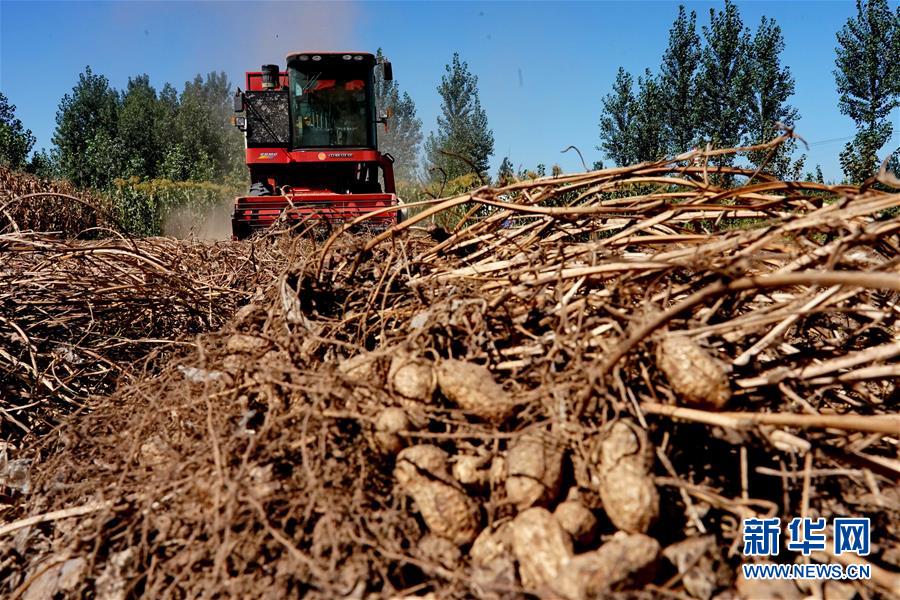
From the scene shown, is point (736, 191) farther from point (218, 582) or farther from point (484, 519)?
point (218, 582)

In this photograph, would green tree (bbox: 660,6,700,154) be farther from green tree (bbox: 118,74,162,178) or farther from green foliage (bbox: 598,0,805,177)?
green tree (bbox: 118,74,162,178)

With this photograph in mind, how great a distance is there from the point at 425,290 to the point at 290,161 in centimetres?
1075

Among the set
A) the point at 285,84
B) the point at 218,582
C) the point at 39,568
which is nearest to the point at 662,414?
the point at 218,582

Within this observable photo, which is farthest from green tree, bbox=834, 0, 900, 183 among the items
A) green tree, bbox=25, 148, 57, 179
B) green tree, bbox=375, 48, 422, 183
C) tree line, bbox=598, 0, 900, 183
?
green tree, bbox=375, 48, 422, 183

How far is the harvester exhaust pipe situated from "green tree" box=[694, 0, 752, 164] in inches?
702

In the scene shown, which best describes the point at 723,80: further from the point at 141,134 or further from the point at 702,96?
the point at 141,134

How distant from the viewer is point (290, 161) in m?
12.3

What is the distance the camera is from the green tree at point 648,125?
2534 cm

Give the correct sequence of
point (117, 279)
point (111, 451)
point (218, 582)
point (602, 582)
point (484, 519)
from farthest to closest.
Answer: point (117, 279), point (111, 451), point (484, 519), point (218, 582), point (602, 582)

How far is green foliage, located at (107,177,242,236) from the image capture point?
24.2 metres

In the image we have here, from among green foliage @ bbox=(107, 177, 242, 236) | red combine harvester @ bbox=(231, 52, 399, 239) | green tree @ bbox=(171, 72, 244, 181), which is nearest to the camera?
red combine harvester @ bbox=(231, 52, 399, 239)


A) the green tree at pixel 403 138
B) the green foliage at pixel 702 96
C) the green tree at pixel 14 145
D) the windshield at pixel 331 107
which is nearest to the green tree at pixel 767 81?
the green foliage at pixel 702 96

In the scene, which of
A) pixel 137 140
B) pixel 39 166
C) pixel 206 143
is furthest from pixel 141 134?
pixel 39 166

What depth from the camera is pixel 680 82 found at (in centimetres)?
2606
